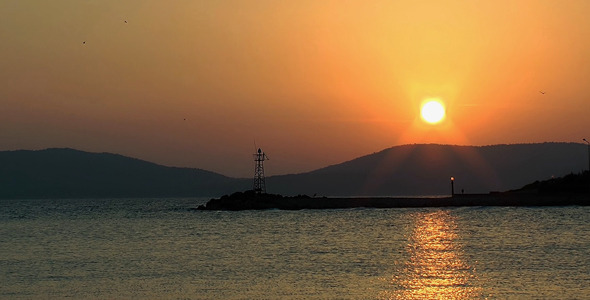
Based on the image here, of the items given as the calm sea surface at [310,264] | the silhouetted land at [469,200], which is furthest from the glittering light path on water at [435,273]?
the silhouetted land at [469,200]

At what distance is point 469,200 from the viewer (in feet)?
434

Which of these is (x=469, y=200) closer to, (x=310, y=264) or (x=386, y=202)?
(x=386, y=202)

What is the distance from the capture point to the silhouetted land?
12329 cm

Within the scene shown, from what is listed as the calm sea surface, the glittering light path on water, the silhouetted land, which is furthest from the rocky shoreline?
the glittering light path on water

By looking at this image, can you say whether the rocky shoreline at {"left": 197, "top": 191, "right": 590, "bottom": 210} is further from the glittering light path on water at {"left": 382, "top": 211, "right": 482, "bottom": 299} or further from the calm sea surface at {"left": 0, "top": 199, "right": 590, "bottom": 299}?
the glittering light path on water at {"left": 382, "top": 211, "right": 482, "bottom": 299}

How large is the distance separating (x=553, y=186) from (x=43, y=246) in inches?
3693

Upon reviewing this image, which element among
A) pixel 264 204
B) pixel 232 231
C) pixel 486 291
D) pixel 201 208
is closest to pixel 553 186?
pixel 264 204

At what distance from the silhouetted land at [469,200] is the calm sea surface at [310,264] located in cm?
5413

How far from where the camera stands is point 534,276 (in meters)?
36.4

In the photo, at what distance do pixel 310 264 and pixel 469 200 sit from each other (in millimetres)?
93535

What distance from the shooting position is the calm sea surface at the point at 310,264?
33.8 meters

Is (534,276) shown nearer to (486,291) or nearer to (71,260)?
(486,291)

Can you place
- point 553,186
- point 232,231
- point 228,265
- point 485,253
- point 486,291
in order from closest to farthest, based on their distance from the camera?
point 486,291 → point 228,265 → point 485,253 → point 232,231 → point 553,186

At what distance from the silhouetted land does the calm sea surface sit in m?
54.1
